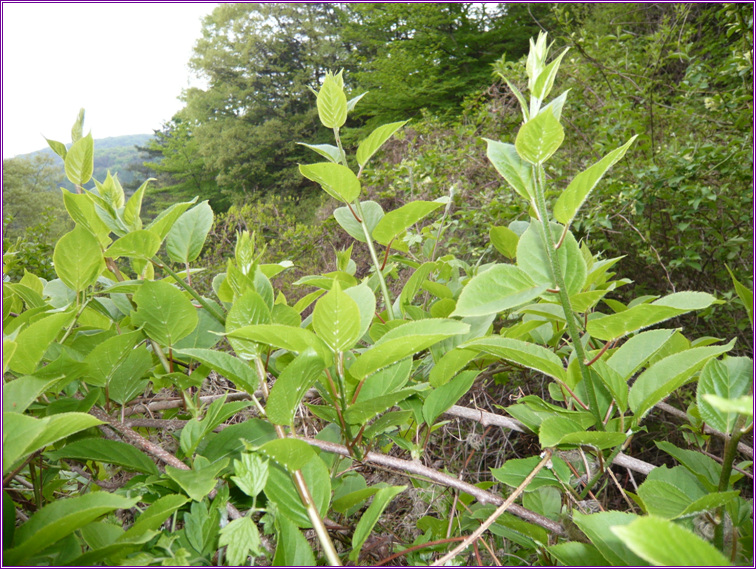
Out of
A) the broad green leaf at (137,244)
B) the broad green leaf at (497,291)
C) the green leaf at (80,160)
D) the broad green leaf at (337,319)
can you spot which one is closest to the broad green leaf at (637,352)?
the broad green leaf at (497,291)

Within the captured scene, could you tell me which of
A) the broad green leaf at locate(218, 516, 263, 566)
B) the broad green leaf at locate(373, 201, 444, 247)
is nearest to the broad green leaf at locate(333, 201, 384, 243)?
the broad green leaf at locate(373, 201, 444, 247)

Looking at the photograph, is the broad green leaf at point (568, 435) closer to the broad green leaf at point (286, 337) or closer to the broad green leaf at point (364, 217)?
the broad green leaf at point (286, 337)

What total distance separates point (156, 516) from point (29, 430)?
3.6 inches

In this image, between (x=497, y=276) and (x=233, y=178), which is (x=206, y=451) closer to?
(x=497, y=276)

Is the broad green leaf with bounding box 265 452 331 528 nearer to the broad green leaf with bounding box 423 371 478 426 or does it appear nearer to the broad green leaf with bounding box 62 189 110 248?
the broad green leaf with bounding box 423 371 478 426

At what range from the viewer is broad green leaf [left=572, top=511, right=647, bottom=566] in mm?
279

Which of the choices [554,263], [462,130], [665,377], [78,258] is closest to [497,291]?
[554,263]

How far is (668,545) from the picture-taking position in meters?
0.19

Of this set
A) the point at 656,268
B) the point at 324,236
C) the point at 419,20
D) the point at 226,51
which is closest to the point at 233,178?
the point at 226,51

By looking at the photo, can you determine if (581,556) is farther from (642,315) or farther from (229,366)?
(229,366)

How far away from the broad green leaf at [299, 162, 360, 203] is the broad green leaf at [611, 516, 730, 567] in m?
0.35

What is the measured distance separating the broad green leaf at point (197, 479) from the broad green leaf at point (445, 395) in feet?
0.56

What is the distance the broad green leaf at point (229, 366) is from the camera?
341 mm

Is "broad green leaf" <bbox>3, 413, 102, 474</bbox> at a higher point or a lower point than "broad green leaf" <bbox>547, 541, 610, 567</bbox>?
higher
